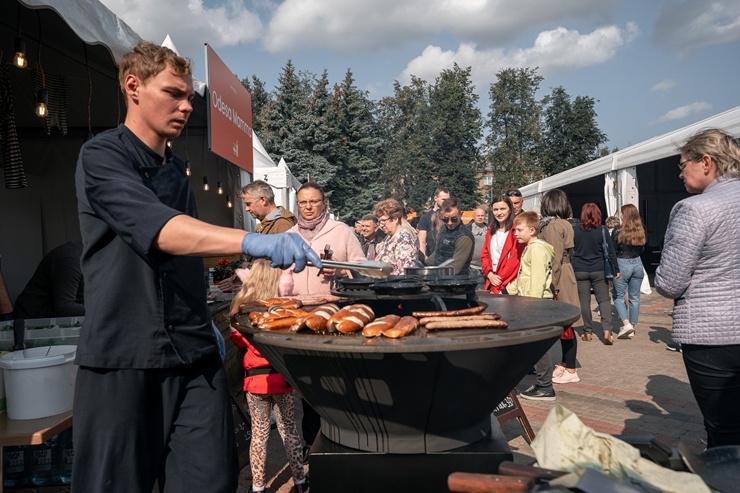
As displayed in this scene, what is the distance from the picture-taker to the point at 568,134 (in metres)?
48.4

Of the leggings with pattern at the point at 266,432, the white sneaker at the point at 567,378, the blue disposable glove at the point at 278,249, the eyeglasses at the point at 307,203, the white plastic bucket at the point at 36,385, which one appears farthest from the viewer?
the white sneaker at the point at 567,378

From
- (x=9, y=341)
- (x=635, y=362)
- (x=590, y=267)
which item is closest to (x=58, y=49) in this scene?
(x=9, y=341)

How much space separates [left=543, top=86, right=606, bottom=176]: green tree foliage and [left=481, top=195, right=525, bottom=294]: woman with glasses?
44311mm

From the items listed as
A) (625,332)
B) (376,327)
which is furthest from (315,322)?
(625,332)

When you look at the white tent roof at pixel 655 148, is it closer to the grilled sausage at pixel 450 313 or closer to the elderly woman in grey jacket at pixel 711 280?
the elderly woman in grey jacket at pixel 711 280

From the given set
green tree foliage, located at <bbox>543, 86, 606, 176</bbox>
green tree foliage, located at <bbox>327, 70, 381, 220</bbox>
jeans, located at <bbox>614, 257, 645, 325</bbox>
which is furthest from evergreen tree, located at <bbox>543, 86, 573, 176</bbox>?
jeans, located at <bbox>614, 257, 645, 325</bbox>

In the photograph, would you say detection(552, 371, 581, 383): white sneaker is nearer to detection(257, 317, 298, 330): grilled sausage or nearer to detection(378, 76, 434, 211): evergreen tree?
detection(257, 317, 298, 330): grilled sausage

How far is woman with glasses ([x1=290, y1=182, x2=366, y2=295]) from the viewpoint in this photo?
3979 mm

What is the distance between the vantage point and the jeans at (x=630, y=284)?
8.38m

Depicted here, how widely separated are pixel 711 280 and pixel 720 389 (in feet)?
1.83

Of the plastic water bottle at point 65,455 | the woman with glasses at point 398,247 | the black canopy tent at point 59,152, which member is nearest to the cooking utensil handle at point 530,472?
the plastic water bottle at point 65,455

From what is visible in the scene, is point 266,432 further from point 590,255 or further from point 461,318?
point 590,255

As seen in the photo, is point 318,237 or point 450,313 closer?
point 450,313

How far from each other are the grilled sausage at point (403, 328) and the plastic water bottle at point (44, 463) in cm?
297
